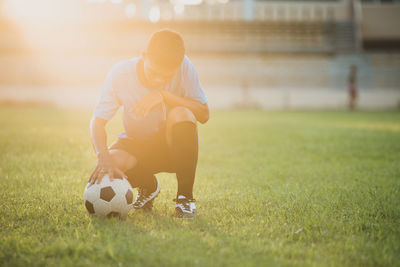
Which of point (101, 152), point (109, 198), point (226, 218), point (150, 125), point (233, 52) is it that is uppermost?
point (233, 52)

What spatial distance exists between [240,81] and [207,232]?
791 inches

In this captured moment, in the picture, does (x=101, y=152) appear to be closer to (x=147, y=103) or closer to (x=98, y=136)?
(x=98, y=136)

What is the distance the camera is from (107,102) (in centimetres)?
243

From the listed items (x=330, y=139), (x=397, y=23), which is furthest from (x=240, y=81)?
(x=330, y=139)

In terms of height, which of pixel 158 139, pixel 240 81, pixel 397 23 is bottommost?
pixel 240 81

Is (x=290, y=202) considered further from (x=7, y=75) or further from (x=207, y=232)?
(x=7, y=75)

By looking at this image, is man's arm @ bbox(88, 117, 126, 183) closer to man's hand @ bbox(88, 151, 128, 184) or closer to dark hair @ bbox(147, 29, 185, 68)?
man's hand @ bbox(88, 151, 128, 184)

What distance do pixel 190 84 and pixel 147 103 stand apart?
1.11ft

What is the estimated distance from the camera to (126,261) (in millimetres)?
1874

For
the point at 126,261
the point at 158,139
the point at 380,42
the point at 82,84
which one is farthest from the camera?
the point at 380,42

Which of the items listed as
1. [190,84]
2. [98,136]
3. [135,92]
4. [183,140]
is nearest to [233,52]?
[190,84]

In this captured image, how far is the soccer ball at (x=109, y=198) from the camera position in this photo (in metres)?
2.40

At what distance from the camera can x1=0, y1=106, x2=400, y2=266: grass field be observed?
1.96m

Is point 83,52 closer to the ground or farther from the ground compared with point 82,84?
farther from the ground
